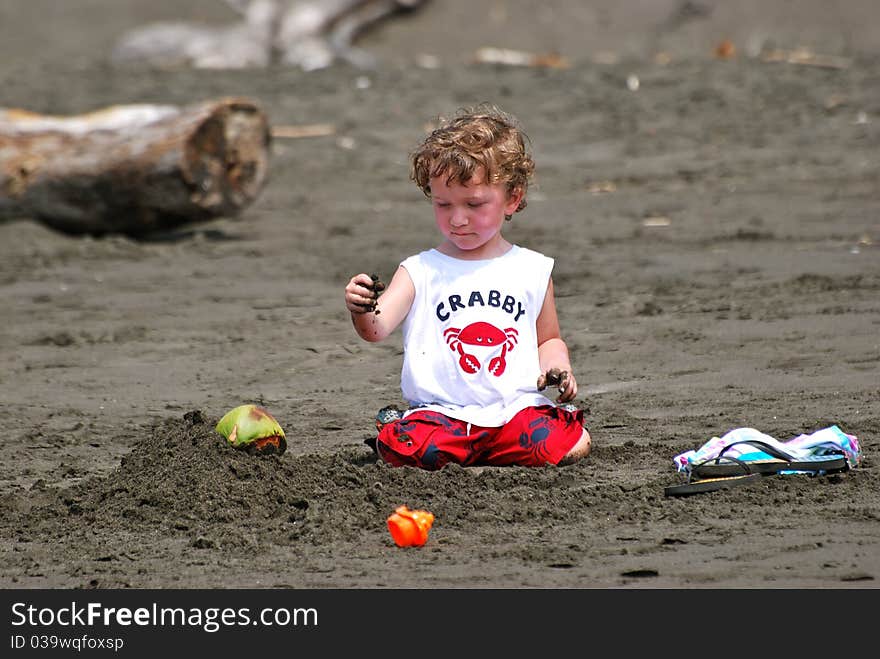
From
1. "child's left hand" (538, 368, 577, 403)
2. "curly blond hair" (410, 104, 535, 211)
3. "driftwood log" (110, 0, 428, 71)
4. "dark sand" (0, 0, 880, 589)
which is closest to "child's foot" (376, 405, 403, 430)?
"dark sand" (0, 0, 880, 589)

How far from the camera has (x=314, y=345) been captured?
7.09 m

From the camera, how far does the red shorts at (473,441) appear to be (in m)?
4.76

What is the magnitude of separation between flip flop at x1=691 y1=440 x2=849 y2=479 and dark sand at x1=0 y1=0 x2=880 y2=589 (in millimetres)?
65

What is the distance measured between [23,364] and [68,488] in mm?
2301

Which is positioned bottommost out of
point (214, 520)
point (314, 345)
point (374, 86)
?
point (214, 520)

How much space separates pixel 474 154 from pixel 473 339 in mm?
637

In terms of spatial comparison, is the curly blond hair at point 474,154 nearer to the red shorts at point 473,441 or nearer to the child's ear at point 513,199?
the child's ear at point 513,199

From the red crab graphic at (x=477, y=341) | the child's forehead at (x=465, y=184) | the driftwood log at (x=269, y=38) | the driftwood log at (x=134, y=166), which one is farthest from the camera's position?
the driftwood log at (x=269, y=38)

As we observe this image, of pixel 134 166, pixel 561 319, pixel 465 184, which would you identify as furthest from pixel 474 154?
pixel 134 166

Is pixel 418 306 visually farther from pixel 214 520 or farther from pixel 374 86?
pixel 374 86

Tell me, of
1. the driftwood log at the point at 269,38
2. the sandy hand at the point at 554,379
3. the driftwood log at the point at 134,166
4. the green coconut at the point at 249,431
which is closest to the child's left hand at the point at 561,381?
the sandy hand at the point at 554,379

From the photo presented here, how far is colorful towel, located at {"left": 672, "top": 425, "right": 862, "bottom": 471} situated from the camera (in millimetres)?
4637

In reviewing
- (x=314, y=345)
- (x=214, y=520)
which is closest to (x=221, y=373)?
(x=314, y=345)

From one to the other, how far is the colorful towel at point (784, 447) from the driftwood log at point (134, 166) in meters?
5.20
